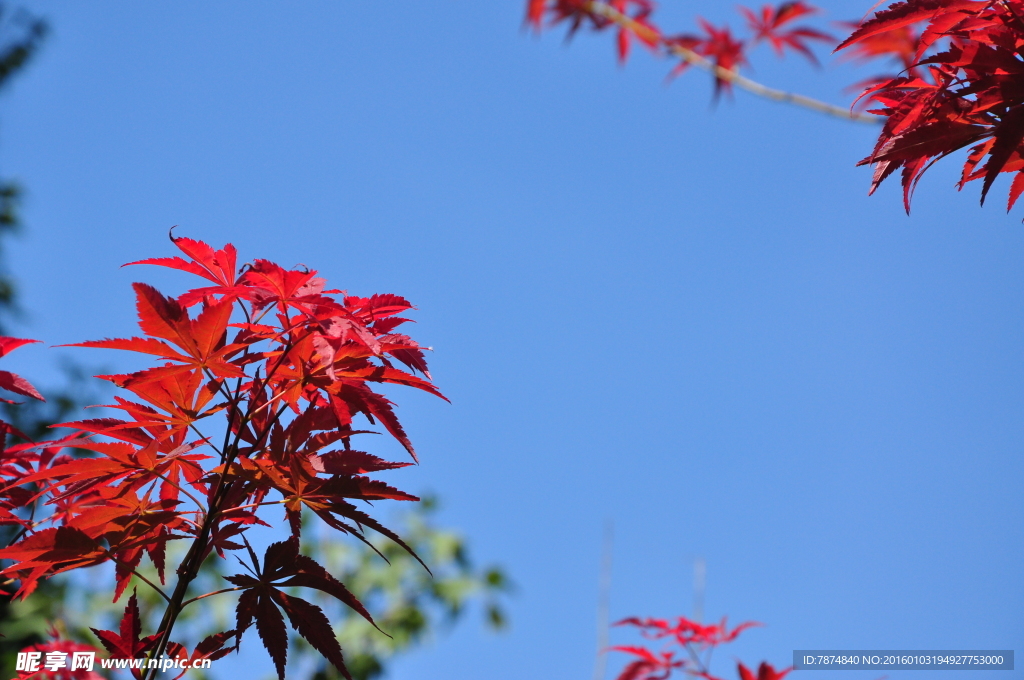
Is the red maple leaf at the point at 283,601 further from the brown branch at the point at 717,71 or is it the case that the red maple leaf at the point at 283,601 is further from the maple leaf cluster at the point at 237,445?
the brown branch at the point at 717,71

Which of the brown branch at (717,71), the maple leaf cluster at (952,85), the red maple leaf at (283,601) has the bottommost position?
the red maple leaf at (283,601)

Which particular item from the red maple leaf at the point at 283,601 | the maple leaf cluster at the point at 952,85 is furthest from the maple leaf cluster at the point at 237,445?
the maple leaf cluster at the point at 952,85

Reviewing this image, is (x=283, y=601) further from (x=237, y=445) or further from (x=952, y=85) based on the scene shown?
(x=952, y=85)

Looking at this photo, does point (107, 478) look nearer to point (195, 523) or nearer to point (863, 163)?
point (195, 523)

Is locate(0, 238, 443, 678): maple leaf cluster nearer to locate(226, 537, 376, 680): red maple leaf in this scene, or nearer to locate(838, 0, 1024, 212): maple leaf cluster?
locate(226, 537, 376, 680): red maple leaf

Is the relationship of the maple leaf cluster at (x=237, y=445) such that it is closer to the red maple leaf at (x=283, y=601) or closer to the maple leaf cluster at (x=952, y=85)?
the red maple leaf at (x=283, y=601)

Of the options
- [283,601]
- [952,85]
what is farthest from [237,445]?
[952,85]

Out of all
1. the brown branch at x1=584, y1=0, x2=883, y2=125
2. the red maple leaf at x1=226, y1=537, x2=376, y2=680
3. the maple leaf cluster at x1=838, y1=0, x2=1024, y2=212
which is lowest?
the red maple leaf at x1=226, y1=537, x2=376, y2=680

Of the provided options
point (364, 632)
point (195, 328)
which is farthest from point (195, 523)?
point (364, 632)

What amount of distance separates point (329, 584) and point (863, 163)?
96 centimetres

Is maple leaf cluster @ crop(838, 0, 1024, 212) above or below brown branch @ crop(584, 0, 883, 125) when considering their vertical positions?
below

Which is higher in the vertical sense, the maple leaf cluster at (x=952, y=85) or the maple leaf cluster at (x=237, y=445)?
the maple leaf cluster at (x=952, y=85)

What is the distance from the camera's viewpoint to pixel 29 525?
1.26 meters

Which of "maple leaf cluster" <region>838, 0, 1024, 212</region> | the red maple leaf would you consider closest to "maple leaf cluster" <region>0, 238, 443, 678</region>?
the red maple leaf
